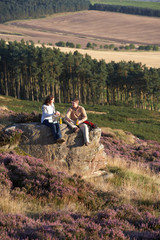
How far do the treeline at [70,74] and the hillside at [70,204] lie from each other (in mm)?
64742

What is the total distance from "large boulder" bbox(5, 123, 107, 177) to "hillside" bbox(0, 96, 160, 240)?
1.33ft

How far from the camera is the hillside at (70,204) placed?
5.63m

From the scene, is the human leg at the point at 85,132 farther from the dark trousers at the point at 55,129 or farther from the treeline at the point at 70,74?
the treeline at the point at 70,74

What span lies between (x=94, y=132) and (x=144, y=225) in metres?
5.57

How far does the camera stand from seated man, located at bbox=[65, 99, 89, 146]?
11.1 meters

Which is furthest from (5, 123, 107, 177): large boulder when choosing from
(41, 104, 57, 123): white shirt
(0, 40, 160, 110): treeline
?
(0, 40, 160, 110): treeline

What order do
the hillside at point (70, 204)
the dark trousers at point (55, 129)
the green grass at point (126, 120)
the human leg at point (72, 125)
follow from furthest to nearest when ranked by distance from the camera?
the green grass at point (126, 120), the human leg at point (72, 125), the dark trousers at point (55, 129), the hillside at point (70, 204)

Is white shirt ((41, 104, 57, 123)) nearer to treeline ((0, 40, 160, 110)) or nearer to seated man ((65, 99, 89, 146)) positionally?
seated man ((65, 99, 89, 146))

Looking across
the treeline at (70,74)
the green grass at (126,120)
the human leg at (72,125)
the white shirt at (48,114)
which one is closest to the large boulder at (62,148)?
the human leg at (72,125)

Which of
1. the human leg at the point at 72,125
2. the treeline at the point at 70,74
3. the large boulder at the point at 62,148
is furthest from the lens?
the treeline at the point at 70,74

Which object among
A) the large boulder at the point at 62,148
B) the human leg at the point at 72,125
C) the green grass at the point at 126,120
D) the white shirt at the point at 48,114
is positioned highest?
the white shirt at the point at 48,114

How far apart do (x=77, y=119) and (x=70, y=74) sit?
69093 millimetres

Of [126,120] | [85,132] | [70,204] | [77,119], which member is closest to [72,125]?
[77,119]

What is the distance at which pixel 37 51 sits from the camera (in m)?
77.4
